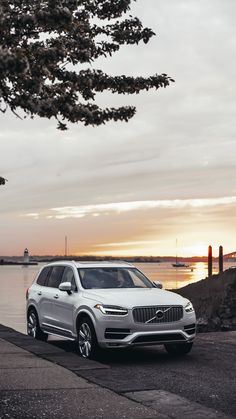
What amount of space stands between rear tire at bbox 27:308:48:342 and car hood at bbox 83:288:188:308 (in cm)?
281

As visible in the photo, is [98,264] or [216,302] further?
[216,302]

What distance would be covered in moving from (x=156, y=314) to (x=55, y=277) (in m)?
3.23

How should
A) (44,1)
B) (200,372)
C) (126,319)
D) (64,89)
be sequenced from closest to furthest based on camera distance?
(44,1) < (64,89) < (200,372) < (126,319)

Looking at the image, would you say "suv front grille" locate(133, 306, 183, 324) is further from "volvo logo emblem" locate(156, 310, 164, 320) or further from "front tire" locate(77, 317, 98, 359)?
"front tire" locate(77, 317, 98, 359)

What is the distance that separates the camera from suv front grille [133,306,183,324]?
1227cm

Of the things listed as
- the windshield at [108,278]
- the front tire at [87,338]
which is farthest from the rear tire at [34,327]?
the front tire at [87,338]

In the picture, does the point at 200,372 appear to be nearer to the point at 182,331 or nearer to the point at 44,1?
the point at 182,331

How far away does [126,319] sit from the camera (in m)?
12.2

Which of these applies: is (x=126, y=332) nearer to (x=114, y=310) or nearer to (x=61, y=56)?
(x=114, y=310)

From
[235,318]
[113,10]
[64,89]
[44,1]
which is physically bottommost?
[235,318]

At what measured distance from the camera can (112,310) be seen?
1227cm

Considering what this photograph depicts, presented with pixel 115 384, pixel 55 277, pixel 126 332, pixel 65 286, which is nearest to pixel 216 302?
pixel 55 277

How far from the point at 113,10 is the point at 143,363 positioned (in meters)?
6.19

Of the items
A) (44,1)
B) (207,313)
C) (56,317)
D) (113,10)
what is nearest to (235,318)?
(207,313)
